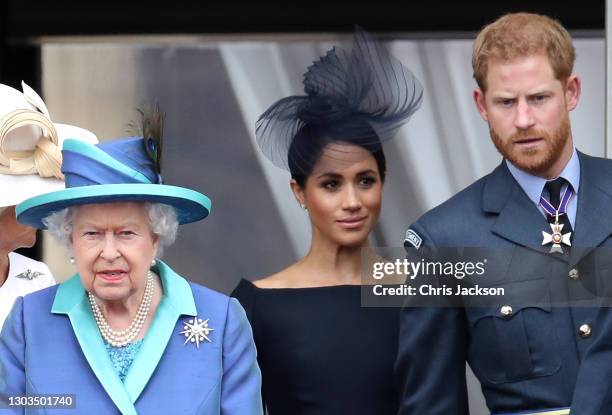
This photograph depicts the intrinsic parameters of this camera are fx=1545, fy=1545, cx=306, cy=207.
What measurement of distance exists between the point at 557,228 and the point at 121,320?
118 centimetres

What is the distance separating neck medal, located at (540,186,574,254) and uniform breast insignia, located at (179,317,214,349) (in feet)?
3.05

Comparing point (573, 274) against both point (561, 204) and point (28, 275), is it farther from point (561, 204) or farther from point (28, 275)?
point (28, 275)

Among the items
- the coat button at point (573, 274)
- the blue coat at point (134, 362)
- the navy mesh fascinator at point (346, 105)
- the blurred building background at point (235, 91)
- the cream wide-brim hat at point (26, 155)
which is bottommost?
the blue coat at point (134, 362)

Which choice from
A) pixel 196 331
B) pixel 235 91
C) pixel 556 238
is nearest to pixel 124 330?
pixel 196 331

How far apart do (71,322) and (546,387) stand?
4.05 feet

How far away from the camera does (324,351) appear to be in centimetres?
458

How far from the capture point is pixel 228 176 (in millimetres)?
5977

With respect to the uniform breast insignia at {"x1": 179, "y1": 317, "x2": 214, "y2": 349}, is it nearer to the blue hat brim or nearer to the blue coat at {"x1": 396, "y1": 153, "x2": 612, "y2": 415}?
the blue hat brim

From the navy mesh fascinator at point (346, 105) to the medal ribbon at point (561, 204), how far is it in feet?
2.27

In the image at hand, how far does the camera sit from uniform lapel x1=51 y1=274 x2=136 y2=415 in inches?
151

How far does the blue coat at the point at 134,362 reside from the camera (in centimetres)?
386

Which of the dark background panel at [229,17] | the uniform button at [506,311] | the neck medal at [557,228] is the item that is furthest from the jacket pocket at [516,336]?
the dark background panel at [229,17]

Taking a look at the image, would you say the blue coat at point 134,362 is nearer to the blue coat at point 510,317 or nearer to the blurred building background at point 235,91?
the blue coat at point 510,317

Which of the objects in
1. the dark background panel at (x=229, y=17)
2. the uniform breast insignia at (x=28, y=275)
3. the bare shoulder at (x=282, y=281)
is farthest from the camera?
the dark background panel at (x=229, y=17)
